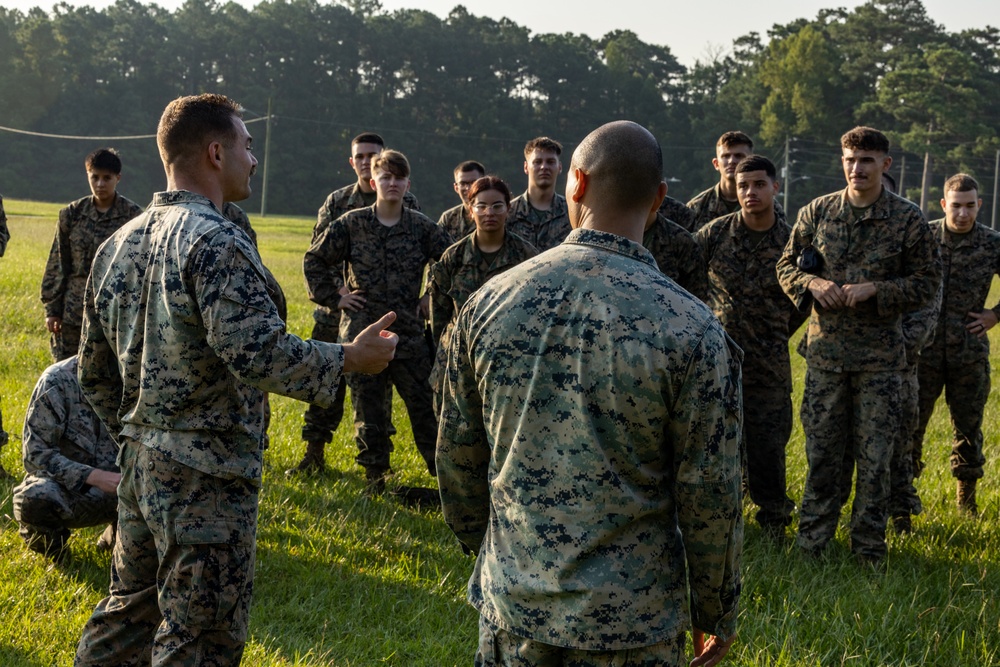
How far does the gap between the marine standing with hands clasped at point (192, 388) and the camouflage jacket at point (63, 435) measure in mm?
1717

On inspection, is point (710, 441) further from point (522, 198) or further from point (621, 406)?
point (522, 198)

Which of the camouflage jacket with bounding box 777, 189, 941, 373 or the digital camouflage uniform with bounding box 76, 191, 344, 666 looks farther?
the camouflage jacket with bounding box 777, 189, 941, 373

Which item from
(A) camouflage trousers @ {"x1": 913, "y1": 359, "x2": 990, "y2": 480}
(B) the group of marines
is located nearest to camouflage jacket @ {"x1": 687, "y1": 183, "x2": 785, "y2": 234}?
(B) the group of marines

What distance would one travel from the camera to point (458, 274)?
21.9 feet

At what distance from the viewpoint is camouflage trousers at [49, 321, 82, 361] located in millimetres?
7980

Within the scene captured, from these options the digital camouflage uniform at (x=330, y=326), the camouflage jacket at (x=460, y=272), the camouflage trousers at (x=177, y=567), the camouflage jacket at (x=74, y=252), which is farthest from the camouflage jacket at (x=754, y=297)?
the camouflage jacket at (x=74, y=252)

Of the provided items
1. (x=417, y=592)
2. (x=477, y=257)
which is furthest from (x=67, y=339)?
(x=417, y=592)

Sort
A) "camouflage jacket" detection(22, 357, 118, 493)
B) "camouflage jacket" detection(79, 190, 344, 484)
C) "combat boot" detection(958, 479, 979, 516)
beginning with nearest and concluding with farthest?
"camouflage jacket" detection(79, 190, 344, 484), "camouflage jacket" detection(22, 357, 118, 493), "combat boot" detection(958, 479, 979, 516)

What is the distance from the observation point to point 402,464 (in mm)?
7836

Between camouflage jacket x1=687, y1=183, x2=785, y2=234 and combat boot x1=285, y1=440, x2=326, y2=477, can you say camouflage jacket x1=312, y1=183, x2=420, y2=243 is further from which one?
camouflage jacket x1=687, y1=183, x2=785, y2=234

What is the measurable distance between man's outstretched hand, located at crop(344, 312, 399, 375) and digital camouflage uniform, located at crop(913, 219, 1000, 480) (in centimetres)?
521

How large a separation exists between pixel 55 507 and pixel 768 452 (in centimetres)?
420

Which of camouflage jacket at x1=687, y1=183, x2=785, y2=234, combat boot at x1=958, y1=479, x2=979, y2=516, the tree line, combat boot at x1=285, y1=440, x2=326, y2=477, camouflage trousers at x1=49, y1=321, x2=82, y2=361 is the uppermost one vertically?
the tree line

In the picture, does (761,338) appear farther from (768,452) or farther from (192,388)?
(192,388)
